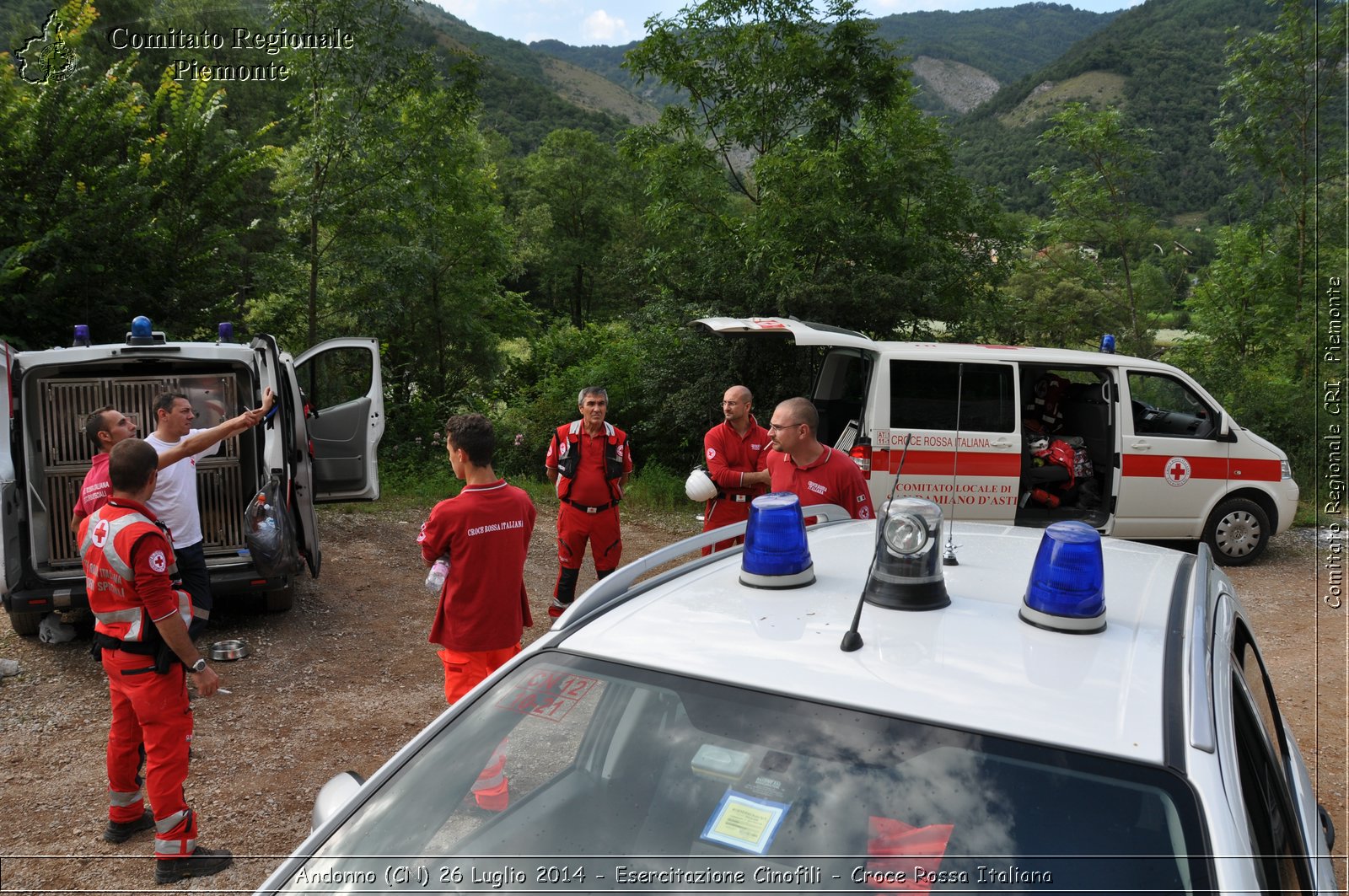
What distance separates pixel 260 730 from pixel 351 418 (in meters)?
3.29

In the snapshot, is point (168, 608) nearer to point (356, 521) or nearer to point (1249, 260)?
point (356, 521)

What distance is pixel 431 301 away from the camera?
17766 millimetres

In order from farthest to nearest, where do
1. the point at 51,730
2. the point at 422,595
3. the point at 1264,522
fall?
the point at 1264,522
the point at 422,595
the point at 51,730

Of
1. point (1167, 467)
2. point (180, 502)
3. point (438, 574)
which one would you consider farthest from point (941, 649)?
point (1167, 467)

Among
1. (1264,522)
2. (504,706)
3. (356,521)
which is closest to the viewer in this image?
(504,706)

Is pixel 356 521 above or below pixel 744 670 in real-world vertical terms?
below

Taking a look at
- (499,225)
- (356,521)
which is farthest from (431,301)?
(356,521)

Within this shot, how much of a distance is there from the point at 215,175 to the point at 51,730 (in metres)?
8.32

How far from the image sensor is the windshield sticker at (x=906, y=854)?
1.66m

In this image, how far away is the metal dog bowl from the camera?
19.7ft

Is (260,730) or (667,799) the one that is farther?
(260,730)

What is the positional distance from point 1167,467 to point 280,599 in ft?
24.3

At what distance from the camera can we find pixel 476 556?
3857mm

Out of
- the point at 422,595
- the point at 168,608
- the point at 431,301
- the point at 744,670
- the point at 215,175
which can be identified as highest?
the point at 215,175
